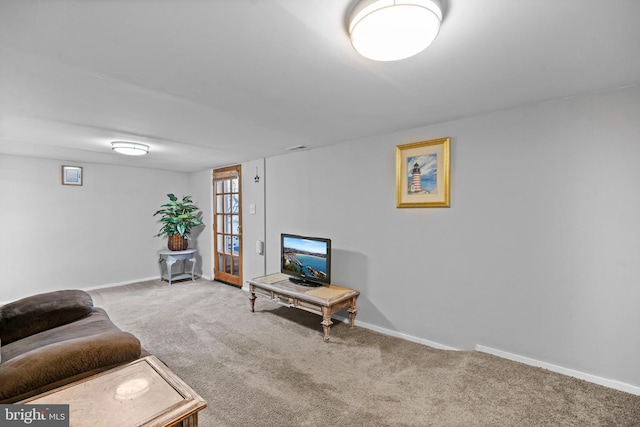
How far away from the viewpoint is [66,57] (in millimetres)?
1442

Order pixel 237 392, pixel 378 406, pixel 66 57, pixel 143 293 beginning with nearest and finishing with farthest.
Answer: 1. pixel 66 57
2. pixel 378 406
3. pixel 237 392
4. pixel 143 293

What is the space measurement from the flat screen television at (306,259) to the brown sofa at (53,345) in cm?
187

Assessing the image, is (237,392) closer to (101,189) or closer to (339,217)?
(339,217)

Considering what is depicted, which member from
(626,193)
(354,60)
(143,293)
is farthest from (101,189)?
(626,193)

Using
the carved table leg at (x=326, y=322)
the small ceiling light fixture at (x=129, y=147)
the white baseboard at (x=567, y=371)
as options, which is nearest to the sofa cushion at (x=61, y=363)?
the carved table leg at (x=326, y=322)

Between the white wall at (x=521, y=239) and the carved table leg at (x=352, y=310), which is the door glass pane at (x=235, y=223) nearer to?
the white wall at (x=521, y=239)

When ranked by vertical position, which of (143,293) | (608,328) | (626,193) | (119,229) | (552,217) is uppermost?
(626,193)

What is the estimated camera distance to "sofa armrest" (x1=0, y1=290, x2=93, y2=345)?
1974mm

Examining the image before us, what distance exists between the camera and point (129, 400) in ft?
3.68

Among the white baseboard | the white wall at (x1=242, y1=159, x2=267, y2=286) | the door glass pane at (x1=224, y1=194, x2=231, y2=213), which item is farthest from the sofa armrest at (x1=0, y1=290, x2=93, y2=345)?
the white baseboard

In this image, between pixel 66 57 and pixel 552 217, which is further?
pixel 552 217

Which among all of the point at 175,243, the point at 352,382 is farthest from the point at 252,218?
the point at 352,382

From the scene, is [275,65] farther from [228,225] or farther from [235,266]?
[235,266]

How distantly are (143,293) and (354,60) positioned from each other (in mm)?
4667
